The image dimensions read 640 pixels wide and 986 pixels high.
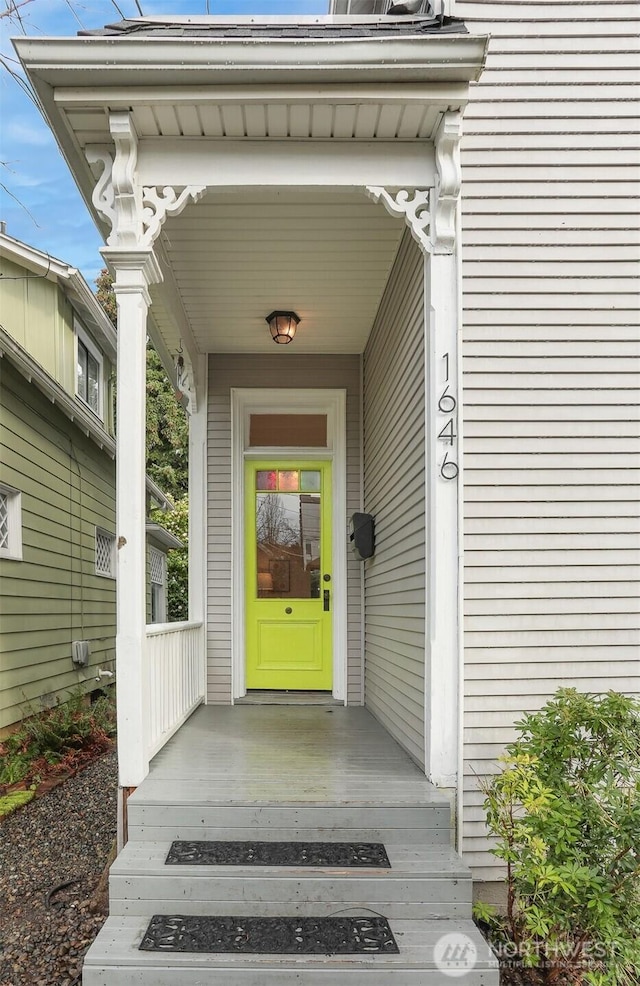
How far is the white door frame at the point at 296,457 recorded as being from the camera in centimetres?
490

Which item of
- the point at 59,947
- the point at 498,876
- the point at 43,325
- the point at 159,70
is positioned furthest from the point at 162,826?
the point at 43,325

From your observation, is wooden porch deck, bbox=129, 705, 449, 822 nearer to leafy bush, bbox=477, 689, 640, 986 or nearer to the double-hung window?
leafy bush, bbox=477, 689, 640, 986

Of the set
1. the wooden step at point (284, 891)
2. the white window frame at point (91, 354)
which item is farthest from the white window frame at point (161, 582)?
the wooden step at point (284, 891)

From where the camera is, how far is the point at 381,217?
3.33 meters

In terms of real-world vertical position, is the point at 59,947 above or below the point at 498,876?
below

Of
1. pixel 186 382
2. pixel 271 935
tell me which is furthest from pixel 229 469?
pixel 271 935

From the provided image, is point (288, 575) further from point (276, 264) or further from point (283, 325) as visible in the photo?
point (276, 264)

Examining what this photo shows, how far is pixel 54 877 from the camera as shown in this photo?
127 inches

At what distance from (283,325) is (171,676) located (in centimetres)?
238

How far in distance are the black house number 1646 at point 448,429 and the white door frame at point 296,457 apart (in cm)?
228

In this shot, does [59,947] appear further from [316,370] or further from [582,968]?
[316,370]

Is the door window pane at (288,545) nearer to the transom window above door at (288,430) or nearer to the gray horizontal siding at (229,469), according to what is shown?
the gray horizontal siding at (229,469)

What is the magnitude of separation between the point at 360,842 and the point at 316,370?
355 centimetres

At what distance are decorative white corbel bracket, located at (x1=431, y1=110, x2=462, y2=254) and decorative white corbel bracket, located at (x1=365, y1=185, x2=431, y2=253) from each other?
33mm
